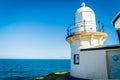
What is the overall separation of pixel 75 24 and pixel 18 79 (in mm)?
36874

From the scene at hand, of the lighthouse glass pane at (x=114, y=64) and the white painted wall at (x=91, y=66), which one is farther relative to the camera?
the white painted wall at (x=91, y=66)

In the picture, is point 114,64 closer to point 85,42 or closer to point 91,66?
point 91,66

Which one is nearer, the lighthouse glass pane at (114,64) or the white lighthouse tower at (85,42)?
the lighthouse glass pane at (114,64)

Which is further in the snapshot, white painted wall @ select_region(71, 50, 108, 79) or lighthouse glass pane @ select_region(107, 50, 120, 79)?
white painted wall @ select_region(71, 50, 108, 79)

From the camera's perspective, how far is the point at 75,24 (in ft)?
53.8

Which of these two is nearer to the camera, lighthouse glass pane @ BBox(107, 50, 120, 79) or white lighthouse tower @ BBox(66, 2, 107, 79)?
lighthouse glass pane @ BBox(107, 50, 120, 79)

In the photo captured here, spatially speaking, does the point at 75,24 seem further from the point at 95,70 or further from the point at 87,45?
the point at 95,70

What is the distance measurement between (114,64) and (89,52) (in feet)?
7.93

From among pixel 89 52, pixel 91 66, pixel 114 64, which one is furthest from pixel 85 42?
pixel 114 64

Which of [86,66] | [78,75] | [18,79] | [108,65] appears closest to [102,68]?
[108,65]

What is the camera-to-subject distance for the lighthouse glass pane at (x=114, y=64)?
509 inches

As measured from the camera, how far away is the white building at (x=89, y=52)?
13220mm

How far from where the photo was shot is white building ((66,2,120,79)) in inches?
520

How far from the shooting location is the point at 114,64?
13.1m
